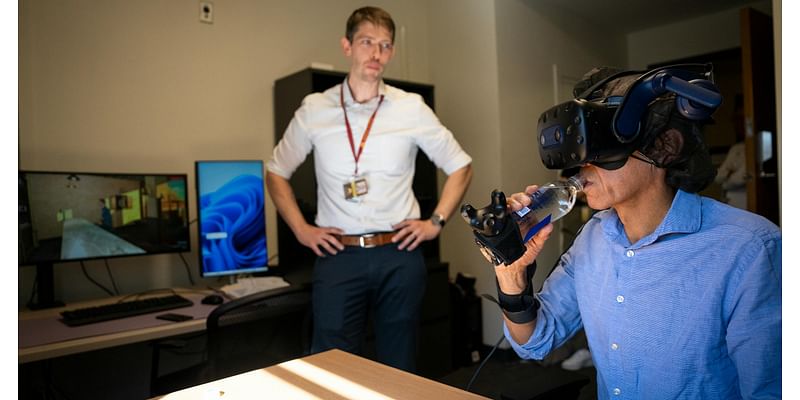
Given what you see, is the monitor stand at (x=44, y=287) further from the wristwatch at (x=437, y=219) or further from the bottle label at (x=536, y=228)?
the bottle label at (x=536, y=228)

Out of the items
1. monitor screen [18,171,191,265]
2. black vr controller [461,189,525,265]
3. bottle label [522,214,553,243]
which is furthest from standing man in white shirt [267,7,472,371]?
black vr controller [461,189,525,265]

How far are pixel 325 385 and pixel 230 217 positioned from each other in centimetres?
181

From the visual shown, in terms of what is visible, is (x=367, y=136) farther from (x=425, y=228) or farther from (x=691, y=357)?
(x=691, y=357)

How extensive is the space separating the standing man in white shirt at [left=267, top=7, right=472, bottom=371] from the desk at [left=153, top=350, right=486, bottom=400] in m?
0.88

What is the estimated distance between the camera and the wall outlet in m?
3.26

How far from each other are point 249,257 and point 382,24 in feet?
4.22

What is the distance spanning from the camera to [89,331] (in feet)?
7.05

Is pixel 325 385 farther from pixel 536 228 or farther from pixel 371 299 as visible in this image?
pixel 371 299

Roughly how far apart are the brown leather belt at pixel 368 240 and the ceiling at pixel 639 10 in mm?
3135

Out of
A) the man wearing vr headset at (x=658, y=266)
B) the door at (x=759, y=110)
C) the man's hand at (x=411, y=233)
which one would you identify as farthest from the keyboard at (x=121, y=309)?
the door at (x=759, y=110)

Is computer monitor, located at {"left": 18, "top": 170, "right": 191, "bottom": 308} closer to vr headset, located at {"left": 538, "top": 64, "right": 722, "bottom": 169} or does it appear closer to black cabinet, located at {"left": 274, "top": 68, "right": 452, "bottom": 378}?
black cabinet, located at {"left": 274, "top": 68, "right": 452, "bottom": 378}

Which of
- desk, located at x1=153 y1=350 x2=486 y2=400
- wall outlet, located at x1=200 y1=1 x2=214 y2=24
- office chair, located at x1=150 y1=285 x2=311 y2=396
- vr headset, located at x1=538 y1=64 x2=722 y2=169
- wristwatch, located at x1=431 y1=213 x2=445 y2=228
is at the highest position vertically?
wall outlet, located at x1=200 y1=1 x2=214 y2=24

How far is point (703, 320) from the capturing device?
3.43 ft

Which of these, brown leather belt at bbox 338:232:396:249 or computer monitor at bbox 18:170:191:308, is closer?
brown leather belt at bbox 338:232:396:249
